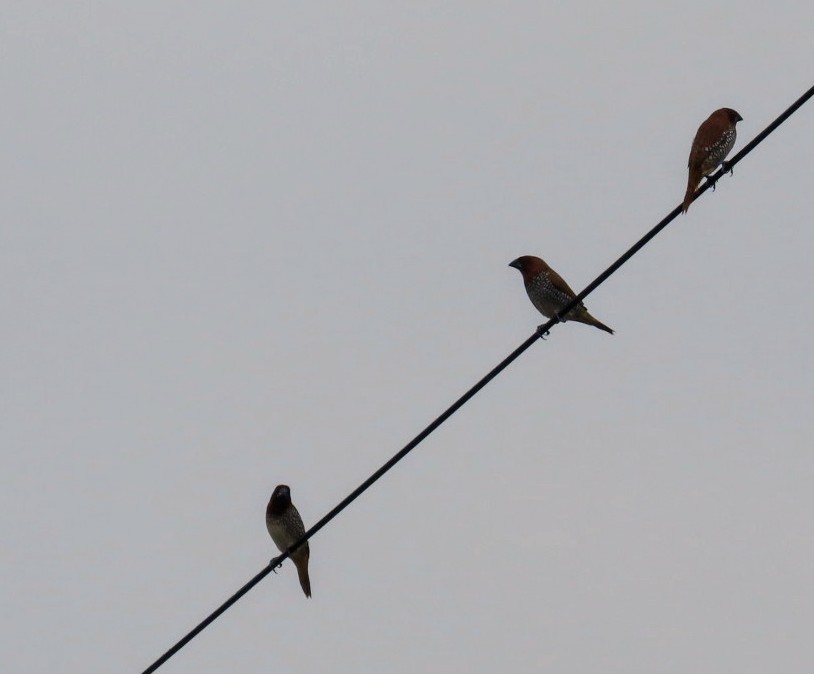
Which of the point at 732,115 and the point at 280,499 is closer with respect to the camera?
the point at 732,115

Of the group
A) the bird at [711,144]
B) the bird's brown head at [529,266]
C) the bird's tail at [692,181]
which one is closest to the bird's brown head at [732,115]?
the bird at [711,144]

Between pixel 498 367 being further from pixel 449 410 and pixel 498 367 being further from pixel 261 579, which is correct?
pixel 261 579

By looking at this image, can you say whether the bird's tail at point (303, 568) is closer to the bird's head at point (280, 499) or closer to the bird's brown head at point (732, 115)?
the bird's head at point (280, 499)

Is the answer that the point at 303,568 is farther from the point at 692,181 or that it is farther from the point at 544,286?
the point at 692,181

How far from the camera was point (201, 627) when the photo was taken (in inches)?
309

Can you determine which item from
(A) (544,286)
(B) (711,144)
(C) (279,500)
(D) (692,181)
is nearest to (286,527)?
(C) (279,500)

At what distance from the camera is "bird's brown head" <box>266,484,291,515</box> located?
45.6 feet

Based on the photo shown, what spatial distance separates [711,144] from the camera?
1232 cm

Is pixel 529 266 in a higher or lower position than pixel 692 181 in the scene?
higher

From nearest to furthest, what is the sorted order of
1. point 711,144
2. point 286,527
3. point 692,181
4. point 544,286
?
1. point 692,181
2. point 711,144
3. point 544,286
4. point 286,527

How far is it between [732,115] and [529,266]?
1996mm

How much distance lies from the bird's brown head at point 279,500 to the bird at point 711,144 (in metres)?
4.36

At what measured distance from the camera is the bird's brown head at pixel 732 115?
505 inches

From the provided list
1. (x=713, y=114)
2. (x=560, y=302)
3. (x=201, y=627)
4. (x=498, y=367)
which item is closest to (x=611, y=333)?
(x=560, y=302)
